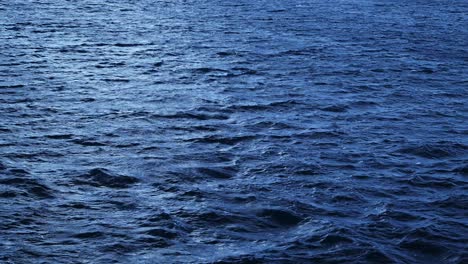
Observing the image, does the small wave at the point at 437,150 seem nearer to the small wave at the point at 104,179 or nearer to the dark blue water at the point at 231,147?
the dark blue water at the point at 231,147

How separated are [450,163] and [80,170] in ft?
42.4

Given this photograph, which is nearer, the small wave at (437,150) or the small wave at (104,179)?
the small wave at (104,179)

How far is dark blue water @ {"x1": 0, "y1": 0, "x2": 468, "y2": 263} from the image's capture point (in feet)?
57.4

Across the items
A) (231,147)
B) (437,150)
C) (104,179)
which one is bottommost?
(437,150)

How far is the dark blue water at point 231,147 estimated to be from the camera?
1748 centimetres

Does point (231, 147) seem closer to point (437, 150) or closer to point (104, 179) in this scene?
point (104, 179)

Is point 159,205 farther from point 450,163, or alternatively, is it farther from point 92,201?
point 450,163

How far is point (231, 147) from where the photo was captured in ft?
79.8

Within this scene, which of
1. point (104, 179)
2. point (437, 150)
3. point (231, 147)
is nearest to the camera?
point (104, 179)

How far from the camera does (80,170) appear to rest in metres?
21.4

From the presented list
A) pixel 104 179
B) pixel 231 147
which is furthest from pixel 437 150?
pixel 104 179

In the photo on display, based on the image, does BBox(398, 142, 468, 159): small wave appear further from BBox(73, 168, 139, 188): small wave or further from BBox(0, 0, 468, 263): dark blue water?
BBox(73, 168, 139, 188): small wave

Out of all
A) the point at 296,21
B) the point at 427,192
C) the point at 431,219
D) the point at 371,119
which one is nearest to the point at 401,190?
the point at 427,192

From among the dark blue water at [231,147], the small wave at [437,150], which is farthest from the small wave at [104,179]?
the small wave at [437,150]
